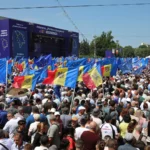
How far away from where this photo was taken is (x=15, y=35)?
118ft

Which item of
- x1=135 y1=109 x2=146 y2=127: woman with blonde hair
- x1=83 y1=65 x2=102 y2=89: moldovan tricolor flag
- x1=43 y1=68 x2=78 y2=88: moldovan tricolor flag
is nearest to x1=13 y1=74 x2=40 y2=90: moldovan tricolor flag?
x1=43 y1=68 x2=78 y2=88: moldovan tricolor flag

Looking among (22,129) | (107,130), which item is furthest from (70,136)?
(22,129)

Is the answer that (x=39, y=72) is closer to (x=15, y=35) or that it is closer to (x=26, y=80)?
(x=26, y=80)

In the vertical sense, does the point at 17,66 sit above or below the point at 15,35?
below

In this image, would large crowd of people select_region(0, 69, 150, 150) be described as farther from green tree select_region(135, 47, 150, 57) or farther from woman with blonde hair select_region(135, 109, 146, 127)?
green tree select_region(135, 47, 150, 57)

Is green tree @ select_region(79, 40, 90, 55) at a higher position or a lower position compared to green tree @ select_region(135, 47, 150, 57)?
higher

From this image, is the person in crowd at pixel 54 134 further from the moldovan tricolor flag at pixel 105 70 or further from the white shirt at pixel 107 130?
the moldovan tricolor flag at pixel 105 70

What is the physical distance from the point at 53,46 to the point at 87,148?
39.4 m

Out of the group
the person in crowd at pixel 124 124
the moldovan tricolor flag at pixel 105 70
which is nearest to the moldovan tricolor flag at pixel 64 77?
the person in crowd at pixel 124 124

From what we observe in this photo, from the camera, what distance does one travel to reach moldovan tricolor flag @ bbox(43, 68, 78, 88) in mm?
10000

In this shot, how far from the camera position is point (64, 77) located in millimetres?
10273

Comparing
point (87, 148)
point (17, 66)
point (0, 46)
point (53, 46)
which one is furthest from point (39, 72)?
point (53, 46)

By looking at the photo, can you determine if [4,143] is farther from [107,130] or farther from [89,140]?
[107,130]

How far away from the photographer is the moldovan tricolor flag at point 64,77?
1000 cm
